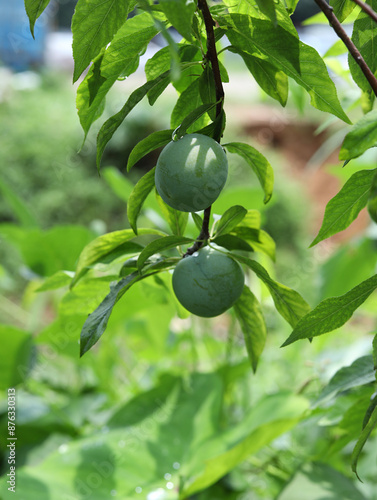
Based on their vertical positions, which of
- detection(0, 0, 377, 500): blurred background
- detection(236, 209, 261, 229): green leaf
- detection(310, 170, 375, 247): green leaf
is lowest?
detection(0, 0, 377, 500): blurred background

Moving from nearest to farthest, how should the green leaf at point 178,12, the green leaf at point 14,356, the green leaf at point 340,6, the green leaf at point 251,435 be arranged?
1. the green leaf at point 178,12
2. the green leaf at point 340,6
3. the green leaf at point 251,435
4. the green leaf at point 14,356

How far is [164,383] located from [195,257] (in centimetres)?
48

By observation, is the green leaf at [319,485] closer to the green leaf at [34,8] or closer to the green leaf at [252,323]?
the green leaf at [252,323]

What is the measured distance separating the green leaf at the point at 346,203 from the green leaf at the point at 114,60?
0.40 ft

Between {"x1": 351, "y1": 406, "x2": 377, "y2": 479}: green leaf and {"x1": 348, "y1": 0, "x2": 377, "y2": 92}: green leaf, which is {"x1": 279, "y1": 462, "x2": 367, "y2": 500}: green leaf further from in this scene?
{"x1": 348, "y1": 0, "x2": 377, "y2": 92}: green leaf

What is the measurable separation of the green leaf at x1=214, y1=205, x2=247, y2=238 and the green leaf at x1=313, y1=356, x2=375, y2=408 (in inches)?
5.8

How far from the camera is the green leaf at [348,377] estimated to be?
372 mm

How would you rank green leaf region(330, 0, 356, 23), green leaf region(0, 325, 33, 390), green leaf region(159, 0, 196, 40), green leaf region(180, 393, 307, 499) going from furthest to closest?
1. green leaf region(0, 325, 33, 390)
2. green leaf region(180, 393, 307, 499)
3. green leaf region(330, 0, 356, 23)
4. green leaf region(159, 0, 196, 40)

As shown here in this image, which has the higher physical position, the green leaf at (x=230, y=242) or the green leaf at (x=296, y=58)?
the green leaf at (x=296, y=58)

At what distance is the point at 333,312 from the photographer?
0.27 m

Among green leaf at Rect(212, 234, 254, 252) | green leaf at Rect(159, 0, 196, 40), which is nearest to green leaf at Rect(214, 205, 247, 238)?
green leaf at Rect(212, 234, 254, 252)

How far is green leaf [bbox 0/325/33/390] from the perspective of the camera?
706 mm

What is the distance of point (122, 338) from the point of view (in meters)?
1.11

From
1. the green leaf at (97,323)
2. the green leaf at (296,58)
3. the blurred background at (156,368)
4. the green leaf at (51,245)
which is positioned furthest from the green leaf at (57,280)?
the green leaf at (51,245)
